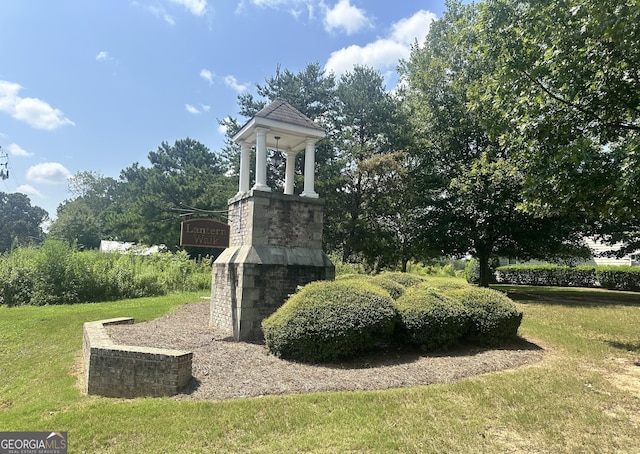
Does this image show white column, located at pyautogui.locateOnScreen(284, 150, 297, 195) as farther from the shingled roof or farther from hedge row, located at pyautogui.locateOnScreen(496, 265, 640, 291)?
hedge row, located at pyautogui.locateOnScreen(496, 265, 640, 291)

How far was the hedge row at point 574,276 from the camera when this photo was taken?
20.3m

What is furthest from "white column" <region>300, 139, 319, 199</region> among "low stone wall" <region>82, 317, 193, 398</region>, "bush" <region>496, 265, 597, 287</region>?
"bush" <region>496, 265, 597, 287</region>

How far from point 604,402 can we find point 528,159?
4985 millimetres

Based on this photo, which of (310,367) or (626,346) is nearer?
(310,367)

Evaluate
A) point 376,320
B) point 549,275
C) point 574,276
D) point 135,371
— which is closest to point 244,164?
point 376,320

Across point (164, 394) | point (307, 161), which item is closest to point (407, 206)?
point (307, 161)

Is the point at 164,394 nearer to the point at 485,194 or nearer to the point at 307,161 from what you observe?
the point at 307,161

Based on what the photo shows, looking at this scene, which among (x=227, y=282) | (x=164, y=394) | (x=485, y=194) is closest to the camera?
(x=164, y=394)

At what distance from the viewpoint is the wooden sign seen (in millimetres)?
9078

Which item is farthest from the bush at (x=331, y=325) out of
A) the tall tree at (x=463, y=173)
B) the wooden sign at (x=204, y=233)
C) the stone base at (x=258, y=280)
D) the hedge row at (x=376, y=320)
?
the tall tree at (x=463, y=173)

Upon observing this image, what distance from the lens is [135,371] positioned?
5512 millimetres

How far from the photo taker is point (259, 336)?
8.59 m

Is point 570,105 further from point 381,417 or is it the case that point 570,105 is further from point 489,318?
point 381,417

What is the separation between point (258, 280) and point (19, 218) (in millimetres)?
80639
